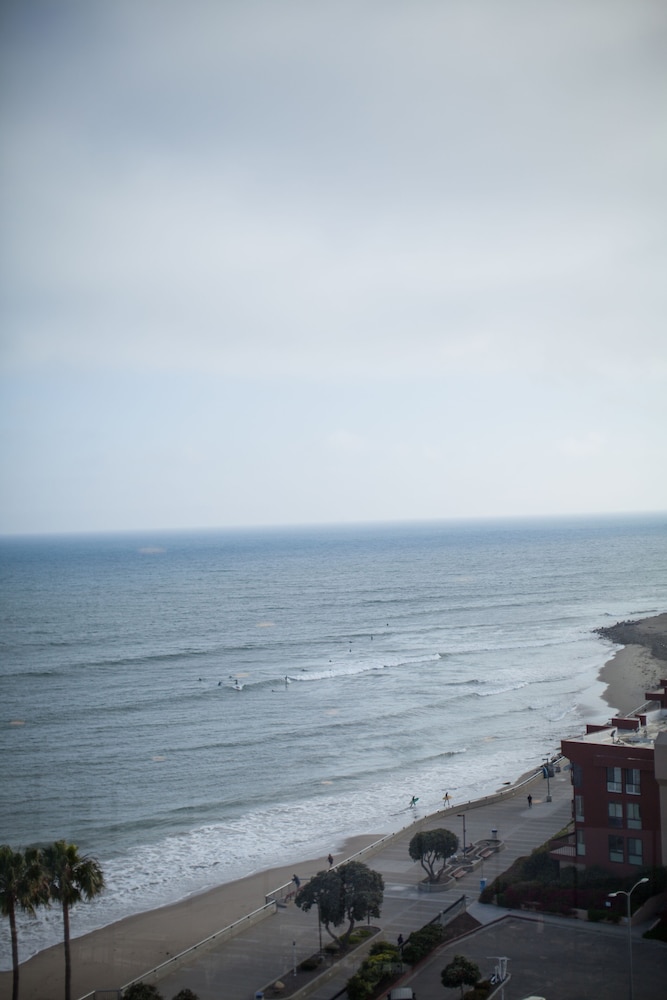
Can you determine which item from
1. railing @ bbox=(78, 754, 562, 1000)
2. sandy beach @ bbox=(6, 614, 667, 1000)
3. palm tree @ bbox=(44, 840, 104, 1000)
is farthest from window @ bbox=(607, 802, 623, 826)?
palm tree @ bbox=(44, 840, 104, 1000)

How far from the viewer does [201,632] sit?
7788cm

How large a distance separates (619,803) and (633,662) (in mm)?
42407

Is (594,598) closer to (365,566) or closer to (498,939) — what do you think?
(365,566)

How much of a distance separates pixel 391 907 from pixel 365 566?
137033mm

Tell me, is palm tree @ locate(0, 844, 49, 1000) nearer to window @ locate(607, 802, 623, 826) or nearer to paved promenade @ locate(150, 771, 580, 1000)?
paved promenade @ locate(150, 771, 580, 1000)

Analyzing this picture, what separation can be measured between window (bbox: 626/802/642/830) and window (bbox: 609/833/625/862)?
0.41 meters

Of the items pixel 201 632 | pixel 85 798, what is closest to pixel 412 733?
pixel 85 798

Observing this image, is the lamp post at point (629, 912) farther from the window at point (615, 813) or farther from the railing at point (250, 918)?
the railing at point (250, 918)

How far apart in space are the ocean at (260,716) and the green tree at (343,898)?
7.02 m

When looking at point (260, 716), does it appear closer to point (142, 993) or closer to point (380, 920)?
point (380, 920)

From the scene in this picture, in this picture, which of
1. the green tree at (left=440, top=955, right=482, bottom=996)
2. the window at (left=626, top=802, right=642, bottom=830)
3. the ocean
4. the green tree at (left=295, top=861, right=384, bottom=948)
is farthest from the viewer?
the ocean

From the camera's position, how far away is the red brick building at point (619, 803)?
20469mm

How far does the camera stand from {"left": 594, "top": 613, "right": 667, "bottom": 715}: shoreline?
167 ft

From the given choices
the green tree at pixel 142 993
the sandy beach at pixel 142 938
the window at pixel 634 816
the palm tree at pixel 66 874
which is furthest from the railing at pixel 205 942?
the window at pixel 634 816
